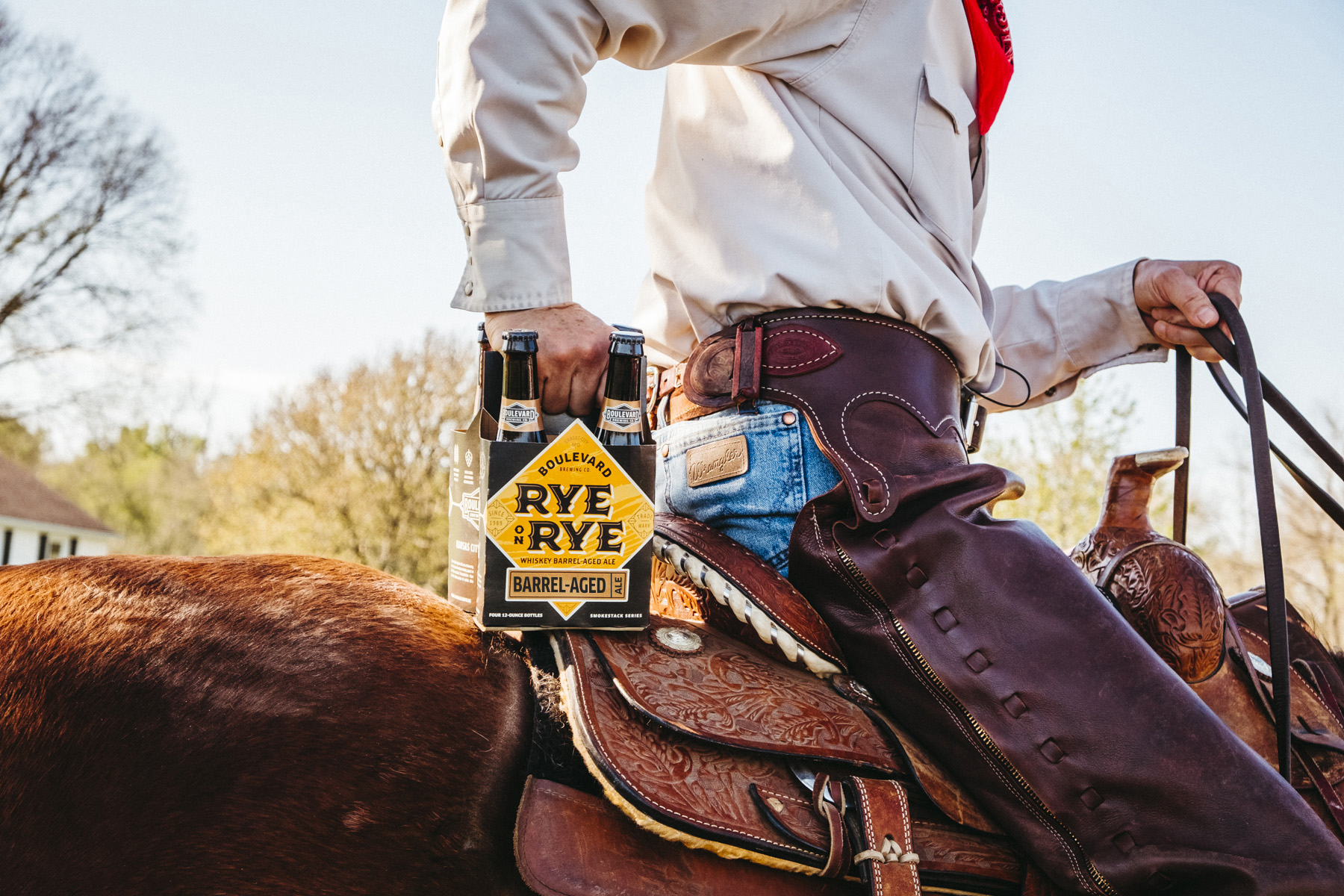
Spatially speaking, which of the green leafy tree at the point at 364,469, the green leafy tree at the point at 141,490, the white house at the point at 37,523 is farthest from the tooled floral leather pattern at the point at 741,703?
the green leafy tree at the point at 141,490

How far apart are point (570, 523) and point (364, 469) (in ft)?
59.9

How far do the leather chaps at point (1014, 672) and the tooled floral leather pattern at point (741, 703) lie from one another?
134 millimetres

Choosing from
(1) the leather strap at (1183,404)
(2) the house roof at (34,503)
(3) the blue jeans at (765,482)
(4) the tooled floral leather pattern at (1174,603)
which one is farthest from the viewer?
(2) the house roof at (34,503)

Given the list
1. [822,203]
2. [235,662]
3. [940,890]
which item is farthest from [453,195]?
[940,890]

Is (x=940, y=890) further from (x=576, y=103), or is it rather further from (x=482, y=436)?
(x=576, y=103)

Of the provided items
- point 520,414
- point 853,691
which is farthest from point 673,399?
point 853,691

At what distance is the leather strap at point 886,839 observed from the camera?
129 centimetres

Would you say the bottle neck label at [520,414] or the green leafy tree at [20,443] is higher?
the green leafy tree at [20,443]

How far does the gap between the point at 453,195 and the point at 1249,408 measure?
1590 mm

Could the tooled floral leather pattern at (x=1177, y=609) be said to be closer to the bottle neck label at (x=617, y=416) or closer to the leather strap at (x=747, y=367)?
the leather strap at (x=747, y=367)

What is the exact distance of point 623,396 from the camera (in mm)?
1436

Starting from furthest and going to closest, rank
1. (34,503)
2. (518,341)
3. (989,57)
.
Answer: (34,503) → (989,57) → (518,341)

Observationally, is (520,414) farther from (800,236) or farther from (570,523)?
(800,236)

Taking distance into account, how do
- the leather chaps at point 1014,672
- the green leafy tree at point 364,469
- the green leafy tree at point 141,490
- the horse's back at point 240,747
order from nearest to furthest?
the horse's back at point 240,747 → the leather chaps at point 1014,672 → the green leafy tree at point 364,469 → the green leafy tree at point 141,490
